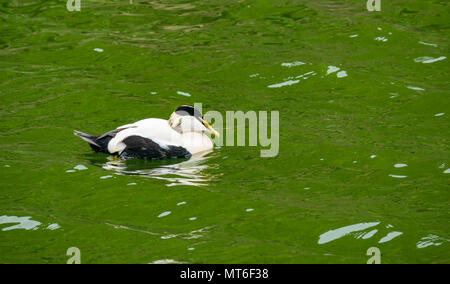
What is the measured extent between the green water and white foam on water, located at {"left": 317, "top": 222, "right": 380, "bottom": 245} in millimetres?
19

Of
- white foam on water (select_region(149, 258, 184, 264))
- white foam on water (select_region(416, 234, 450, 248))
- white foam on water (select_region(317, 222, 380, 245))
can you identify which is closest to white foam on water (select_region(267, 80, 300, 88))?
white foam on water (select_region(317, 222, 380, 245))

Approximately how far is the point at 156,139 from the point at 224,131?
1.71m

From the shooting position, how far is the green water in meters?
7.61

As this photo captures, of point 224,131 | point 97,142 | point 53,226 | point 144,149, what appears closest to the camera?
point 53,226

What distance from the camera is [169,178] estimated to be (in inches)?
368

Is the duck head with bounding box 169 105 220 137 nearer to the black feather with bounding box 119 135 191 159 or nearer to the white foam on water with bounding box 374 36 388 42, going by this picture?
the black feather with bounding box 119 135 191 159

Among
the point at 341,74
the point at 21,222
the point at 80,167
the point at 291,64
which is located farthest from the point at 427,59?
the point at 21,222

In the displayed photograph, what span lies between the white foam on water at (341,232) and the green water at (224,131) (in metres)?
0.02

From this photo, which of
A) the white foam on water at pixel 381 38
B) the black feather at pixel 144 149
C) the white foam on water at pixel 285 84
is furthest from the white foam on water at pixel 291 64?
the black feather at pixel 144 149

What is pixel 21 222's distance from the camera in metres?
8.09

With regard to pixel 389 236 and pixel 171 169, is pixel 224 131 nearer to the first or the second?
pixel 171 169

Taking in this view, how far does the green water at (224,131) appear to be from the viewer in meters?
7.61
